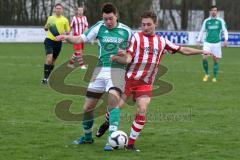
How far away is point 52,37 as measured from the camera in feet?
54.0

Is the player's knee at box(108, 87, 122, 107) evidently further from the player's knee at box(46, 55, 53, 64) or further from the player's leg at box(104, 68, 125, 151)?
the player's knee at box(46, 55, 53, 64)

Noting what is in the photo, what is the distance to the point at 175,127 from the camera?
9.73 meters

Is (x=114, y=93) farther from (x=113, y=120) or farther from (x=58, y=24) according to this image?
(x=58, y=24)

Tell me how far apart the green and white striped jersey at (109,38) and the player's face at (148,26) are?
1.01 feet

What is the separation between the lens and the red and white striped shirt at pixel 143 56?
322 inches

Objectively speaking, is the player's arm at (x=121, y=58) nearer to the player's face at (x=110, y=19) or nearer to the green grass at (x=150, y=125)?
the player's face at (x=110, y=19)

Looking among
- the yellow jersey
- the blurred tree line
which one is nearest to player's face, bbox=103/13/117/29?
the yellow jersey

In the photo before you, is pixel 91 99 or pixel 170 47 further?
pixel 170 47

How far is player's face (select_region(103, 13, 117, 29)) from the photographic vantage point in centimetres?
802

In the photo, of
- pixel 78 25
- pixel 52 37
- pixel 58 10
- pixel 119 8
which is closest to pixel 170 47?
pixel 52 37

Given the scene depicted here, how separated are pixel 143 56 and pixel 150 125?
205 centimetres

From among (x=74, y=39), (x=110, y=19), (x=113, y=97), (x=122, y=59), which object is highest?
(x=110, y=19)

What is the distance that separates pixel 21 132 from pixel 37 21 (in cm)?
4309

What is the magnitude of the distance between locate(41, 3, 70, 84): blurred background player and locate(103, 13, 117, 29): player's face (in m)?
7.92
